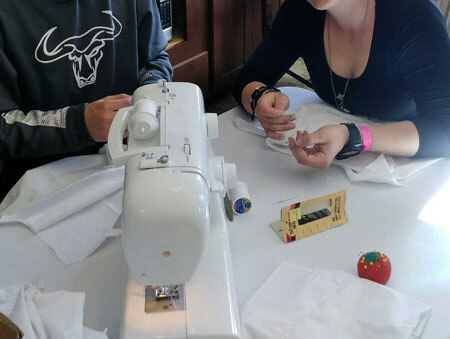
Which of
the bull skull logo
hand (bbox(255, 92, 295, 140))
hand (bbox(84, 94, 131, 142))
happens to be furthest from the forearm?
the bull skull logo

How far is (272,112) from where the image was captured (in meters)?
1.07

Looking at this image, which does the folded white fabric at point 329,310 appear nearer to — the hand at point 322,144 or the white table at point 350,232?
the white table at point 350,232

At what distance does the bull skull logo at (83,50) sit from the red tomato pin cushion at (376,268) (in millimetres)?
730

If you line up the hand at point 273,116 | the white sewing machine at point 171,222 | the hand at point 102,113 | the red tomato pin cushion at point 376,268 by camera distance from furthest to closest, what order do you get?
the hand at point 273,116 → the hand at point 102,113 → the red tomato pin cushion at point 376,268 → the white sewing machine at point 171,222

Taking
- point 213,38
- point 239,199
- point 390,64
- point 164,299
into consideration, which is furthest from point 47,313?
point 213,38

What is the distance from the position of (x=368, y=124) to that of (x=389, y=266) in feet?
1.53

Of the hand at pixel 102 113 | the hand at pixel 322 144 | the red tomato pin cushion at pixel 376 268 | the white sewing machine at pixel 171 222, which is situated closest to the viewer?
the white sewing machine at pixel 171 222

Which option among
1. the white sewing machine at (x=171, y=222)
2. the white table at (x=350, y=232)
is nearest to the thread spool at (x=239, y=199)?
the white table at (x=350, y=232)

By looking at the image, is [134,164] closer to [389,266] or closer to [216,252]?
[216,252]

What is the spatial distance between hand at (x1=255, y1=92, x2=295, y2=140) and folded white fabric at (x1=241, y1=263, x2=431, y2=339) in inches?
15.9

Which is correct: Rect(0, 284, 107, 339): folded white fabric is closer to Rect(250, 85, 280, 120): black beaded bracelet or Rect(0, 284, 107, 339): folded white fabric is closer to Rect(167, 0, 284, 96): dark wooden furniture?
Rect(250, 85, 280, 120): black beaded bracelet

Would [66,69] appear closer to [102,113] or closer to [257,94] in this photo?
[102,113]

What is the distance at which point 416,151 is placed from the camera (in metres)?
1.01

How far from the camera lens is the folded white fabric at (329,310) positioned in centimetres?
66
